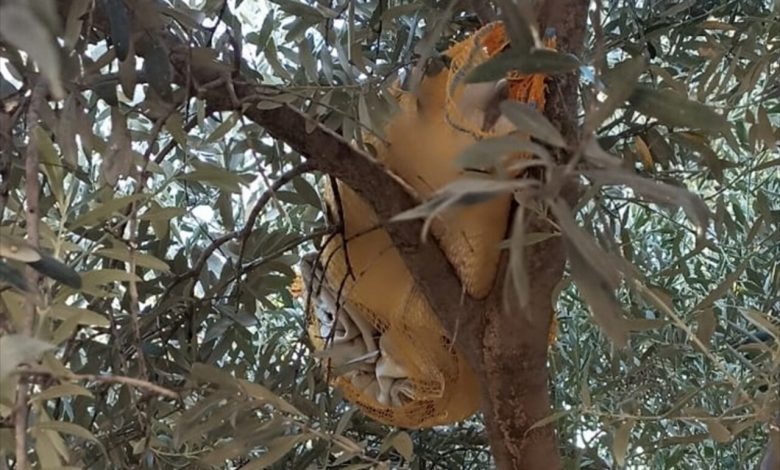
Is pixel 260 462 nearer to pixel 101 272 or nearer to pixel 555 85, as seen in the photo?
pixel 101 272

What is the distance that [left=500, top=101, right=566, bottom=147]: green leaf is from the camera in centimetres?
28

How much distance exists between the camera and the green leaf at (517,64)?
12.5 inches

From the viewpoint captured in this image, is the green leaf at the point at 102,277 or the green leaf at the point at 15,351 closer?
the green leaf at the point at 15,351

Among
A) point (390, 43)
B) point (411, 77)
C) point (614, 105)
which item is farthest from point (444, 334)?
point (614, 105)

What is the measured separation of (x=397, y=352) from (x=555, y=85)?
0.84ft

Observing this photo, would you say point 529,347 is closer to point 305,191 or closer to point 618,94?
point 305,191

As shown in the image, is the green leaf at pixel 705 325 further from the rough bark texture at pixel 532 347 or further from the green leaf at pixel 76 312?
the green leaf at pixel 76 312

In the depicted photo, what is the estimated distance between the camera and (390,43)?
90cm

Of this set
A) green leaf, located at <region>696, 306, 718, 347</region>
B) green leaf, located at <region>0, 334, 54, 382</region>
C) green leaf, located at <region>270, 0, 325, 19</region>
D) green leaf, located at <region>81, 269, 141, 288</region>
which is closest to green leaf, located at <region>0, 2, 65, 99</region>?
green leaf, located at <region>0, 334, 54, 382</region>

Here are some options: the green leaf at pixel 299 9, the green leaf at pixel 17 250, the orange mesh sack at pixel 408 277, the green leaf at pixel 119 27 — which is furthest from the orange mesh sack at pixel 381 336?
the green leaf at pixel 17 250

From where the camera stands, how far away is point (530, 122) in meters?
0.29

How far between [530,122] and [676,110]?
0.08 meters

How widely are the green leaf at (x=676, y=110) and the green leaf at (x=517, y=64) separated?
47 millimetres

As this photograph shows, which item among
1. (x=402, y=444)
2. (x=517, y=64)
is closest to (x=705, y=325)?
(x=402, y=444)
